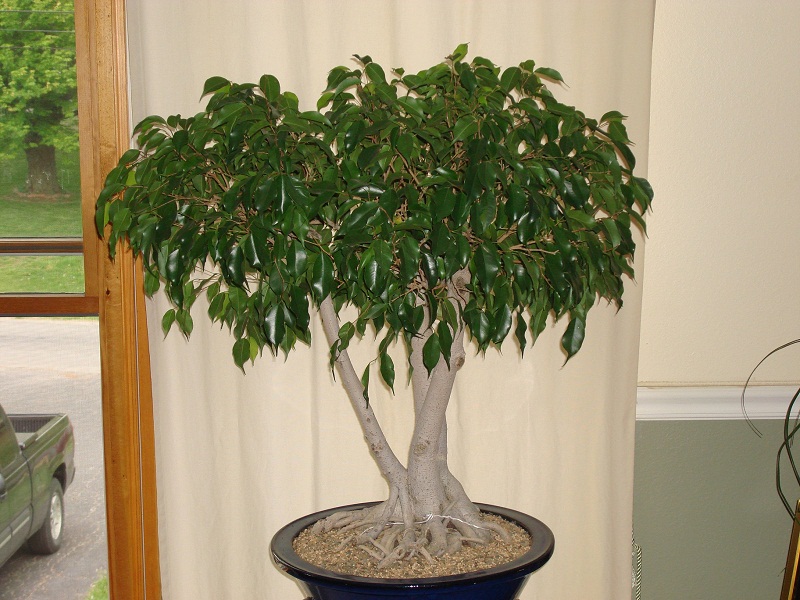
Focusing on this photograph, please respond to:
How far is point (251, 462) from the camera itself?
6.05ft

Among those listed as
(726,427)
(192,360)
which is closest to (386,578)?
(192,360)

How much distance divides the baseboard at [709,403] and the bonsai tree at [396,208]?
2.41ft

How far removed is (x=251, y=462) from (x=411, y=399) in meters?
0.42

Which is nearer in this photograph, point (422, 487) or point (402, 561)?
point (402, 561)

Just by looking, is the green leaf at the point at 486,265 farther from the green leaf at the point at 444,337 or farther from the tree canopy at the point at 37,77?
the tree canopy at the point at 37,77

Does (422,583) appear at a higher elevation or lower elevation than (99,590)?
higher

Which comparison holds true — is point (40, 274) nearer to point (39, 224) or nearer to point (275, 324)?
point (39, 224)

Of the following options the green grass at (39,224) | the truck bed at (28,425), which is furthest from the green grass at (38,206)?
the truck bed at (28,425)

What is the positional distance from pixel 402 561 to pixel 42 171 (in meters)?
1.36

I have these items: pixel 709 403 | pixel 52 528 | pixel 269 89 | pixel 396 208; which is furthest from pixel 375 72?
pixel 52 528

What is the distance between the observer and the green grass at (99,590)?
2012 millimetres

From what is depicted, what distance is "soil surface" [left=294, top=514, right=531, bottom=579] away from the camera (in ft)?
4.07

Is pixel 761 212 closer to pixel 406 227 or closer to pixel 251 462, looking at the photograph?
pixel 406 227

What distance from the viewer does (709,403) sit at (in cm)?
193
